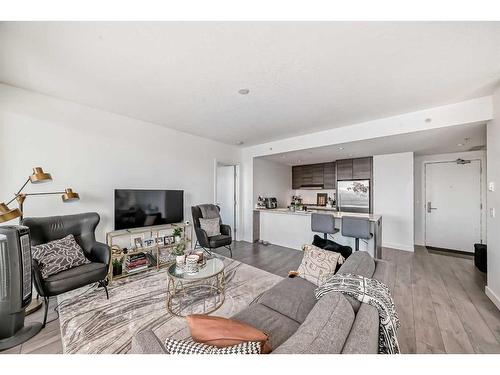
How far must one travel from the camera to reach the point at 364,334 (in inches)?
31.6

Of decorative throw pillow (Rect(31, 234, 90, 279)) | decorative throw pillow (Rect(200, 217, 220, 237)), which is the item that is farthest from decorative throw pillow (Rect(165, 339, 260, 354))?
decorative throw pillow (Rect(200, 217, 220, 237))

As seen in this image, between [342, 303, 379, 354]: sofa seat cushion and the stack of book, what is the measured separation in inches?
121

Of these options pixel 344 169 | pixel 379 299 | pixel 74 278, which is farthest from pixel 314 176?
pixel 74 278

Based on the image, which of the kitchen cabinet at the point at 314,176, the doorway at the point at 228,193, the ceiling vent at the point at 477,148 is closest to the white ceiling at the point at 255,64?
the ceiling vent at the point at 477,148

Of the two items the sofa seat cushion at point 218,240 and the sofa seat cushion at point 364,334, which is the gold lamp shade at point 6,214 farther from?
the sofa seat cushion at point 364,334

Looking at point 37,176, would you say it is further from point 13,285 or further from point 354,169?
point 354,169

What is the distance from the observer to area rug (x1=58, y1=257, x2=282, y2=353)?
1.65 metres

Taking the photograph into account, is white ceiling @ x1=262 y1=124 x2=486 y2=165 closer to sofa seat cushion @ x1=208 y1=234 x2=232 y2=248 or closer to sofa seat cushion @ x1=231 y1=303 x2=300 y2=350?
sofa seat cushion @ x1=208 y1=234 x2=232 y2=248

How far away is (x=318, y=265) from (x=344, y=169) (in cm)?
396

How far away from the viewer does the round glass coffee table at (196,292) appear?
2.05 meters
